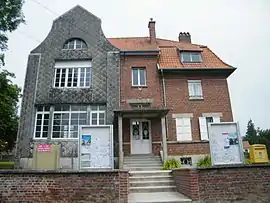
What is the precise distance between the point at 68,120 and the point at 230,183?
11.0m

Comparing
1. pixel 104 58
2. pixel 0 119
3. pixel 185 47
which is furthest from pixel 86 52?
pixel 0 119

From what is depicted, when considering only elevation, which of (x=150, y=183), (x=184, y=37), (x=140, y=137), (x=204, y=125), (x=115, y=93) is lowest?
(x=150, y=183)

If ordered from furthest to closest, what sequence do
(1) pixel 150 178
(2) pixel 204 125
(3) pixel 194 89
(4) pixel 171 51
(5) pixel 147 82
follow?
(4) pixel 171 51
(3) pixel 194 89
(5) pixel 147 82
(2) pixel 204 125
(1) pixel 150 178

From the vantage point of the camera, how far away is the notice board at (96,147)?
6.96 metres

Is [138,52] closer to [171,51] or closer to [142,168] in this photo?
[171,51]

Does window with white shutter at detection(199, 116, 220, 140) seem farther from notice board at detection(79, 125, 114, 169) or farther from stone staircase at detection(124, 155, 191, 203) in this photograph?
notice board at detection(79, 125, 114, 169)

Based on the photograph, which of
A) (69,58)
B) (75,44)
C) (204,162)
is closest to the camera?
(204,162)

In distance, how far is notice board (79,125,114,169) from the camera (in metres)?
6.96

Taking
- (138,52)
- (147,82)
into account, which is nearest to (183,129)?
(147,82)

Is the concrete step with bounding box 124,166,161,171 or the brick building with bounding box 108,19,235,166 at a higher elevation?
the brick building with bounding box 108,19,235,166

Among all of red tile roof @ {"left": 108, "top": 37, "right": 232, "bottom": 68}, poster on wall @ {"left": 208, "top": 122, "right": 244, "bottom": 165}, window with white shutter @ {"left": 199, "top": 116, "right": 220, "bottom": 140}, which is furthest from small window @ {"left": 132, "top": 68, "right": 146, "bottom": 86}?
poster on wall @ {"left": 208, "top": 122, "right": 244, "bottom": 165}

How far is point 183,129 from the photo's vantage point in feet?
49.7

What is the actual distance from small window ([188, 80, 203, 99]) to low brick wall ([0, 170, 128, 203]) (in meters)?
10.9

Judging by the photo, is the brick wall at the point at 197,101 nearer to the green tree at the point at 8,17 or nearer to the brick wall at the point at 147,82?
the brick wall at the point at 147,82
